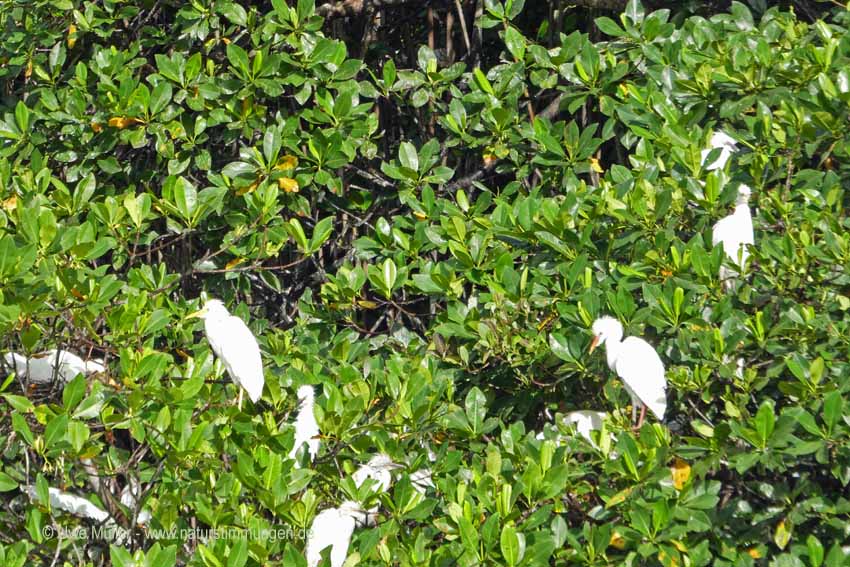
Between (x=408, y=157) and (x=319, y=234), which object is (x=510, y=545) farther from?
(x=408, y=157)

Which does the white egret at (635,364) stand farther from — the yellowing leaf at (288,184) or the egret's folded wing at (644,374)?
the yellowing leaf at (288,184)

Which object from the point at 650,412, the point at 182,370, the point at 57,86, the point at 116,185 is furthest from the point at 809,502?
the point at 57,86

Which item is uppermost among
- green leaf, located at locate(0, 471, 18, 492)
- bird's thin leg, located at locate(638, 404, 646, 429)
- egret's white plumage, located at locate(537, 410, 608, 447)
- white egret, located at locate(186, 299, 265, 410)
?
green leaf, located at locate(0, 471, 18, 492)

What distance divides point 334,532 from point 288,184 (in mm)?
1254

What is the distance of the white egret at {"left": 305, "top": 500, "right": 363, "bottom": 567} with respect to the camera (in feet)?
7.53

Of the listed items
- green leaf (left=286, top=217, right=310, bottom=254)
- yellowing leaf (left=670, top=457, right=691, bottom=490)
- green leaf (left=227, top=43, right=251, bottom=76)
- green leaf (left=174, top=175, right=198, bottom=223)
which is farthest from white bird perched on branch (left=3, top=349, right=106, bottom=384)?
yellowing leaf (left=670, top=457, right=691, bottom=490)

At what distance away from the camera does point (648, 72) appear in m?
3.28

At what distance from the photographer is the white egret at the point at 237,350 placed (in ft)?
8.79

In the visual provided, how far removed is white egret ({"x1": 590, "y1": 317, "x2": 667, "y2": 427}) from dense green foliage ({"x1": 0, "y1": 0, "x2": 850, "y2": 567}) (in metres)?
0.04

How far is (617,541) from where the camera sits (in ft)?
7.35

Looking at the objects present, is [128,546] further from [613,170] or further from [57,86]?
[57,86]

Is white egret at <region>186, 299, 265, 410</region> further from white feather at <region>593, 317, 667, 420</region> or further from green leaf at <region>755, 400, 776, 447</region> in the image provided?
green leaf at <region>755, 400, 776, 447</region>

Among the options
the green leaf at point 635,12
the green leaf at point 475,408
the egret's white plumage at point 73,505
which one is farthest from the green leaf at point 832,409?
the green leaf at point 635,12

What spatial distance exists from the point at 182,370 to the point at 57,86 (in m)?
1.55
